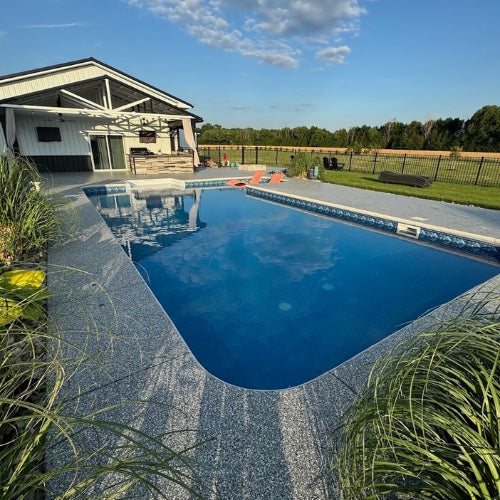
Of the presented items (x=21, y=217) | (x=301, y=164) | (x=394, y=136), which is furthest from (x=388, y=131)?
(x=21, y=217)

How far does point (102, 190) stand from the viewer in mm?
12992

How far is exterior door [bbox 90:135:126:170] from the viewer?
1722 cm

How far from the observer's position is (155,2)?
623 inches

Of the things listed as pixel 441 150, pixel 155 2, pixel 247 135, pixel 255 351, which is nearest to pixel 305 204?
pixel 255 351

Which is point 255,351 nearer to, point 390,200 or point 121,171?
point 390,200

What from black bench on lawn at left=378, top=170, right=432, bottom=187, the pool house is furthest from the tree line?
the pool house

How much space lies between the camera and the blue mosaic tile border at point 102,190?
12.5 m

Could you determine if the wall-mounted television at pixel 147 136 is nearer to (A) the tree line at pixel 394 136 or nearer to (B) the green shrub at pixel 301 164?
(B) the green shrub at pixel 301 164

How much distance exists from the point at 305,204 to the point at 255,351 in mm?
7652

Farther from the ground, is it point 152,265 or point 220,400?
point 220,400

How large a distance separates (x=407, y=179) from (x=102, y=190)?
13.5 metres

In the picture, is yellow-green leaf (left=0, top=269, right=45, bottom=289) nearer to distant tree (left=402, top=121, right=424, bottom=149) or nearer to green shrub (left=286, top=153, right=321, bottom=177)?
green shrub (left=286, top=153, right=321, bottom=177)

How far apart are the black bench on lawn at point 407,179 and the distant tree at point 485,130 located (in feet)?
102

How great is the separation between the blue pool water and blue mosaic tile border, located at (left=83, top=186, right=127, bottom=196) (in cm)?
379
